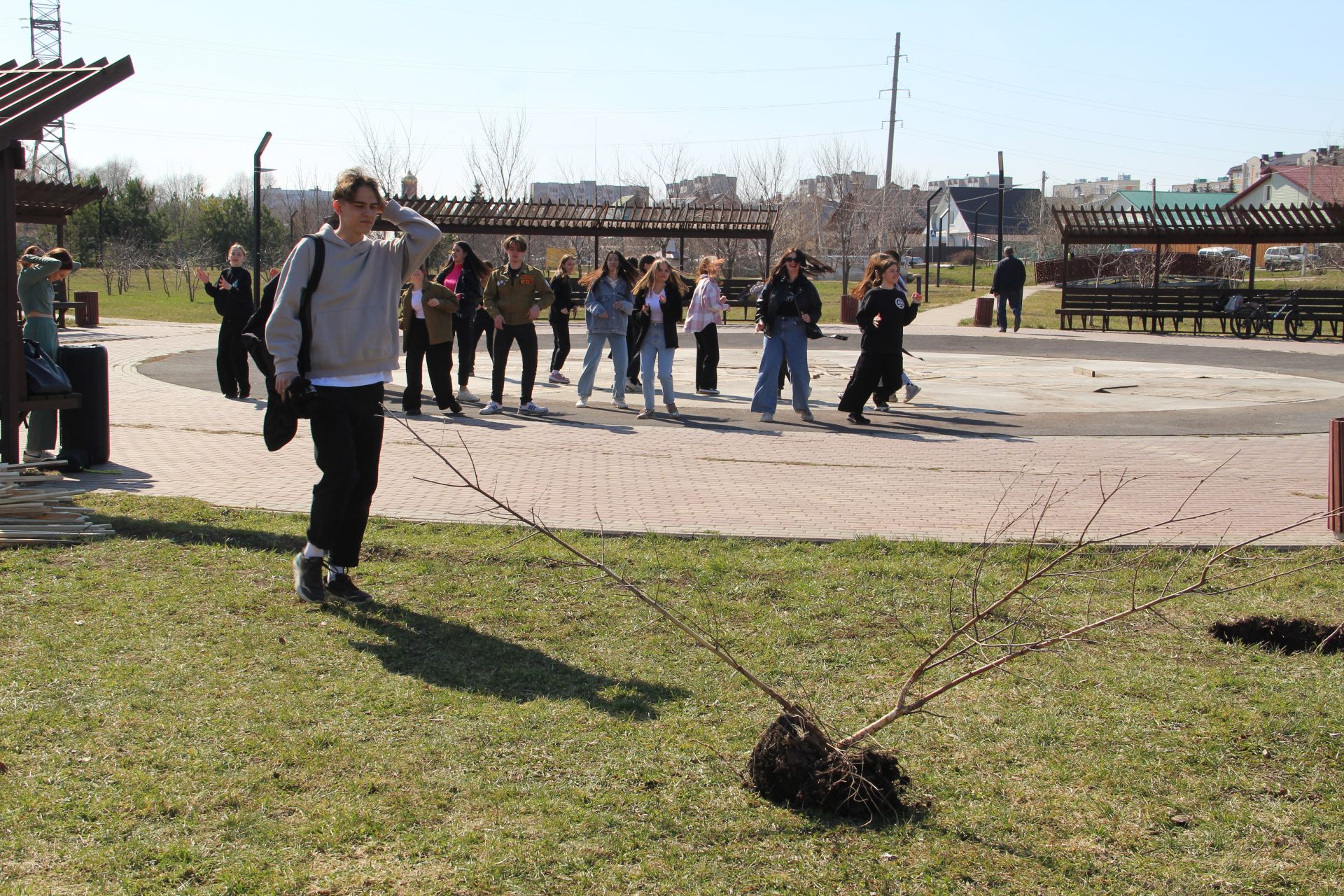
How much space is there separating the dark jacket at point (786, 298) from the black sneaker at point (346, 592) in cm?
763

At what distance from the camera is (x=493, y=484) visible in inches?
354

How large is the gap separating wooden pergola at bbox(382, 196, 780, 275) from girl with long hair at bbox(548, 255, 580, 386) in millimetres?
13345

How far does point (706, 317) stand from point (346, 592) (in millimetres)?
9703

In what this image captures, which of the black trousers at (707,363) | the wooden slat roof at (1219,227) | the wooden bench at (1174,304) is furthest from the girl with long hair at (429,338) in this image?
the wooden bench at (1174,304)

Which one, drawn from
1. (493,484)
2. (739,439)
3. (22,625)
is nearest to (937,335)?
(739,439)

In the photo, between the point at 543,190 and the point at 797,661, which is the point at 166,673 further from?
the point at 543,190

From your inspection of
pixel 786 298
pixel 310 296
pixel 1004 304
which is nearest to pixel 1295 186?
pixel 1004 304

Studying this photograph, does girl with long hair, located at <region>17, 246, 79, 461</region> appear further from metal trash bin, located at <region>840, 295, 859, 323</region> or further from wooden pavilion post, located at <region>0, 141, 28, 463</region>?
metal trash bin, located at <region>840, 295, 859, 323</region>

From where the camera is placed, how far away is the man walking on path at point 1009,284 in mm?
28297

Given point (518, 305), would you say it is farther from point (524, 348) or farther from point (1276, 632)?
point (1276, 632)

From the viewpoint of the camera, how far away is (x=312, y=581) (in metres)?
5.86

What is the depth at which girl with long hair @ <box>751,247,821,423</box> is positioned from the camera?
512 inches

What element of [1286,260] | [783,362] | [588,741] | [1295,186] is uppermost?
[1295,186]

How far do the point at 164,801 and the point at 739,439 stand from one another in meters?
8.72
